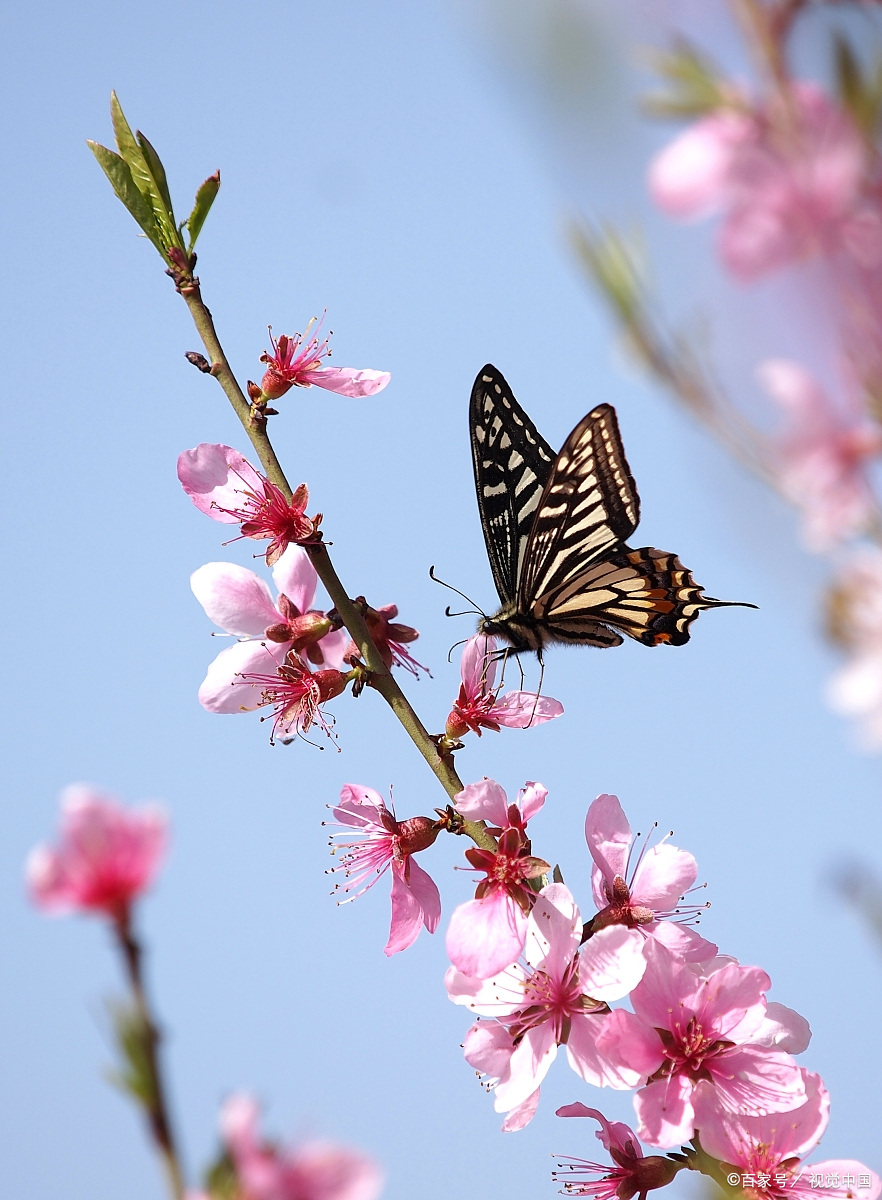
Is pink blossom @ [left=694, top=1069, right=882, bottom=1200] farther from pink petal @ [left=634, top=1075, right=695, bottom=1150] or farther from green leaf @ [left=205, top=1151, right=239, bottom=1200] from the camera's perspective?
green leaf @ [left=205, top=1151, right=239, bottom=1200]

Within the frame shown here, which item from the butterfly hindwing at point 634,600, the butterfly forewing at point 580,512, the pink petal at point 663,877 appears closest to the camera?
the pink petal at point 663,877

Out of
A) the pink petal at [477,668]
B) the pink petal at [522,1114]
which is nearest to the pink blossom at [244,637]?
the pink petal at [477,668]

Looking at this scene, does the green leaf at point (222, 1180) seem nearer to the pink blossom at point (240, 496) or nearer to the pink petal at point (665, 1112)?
the pink petal at point (665, 1112)

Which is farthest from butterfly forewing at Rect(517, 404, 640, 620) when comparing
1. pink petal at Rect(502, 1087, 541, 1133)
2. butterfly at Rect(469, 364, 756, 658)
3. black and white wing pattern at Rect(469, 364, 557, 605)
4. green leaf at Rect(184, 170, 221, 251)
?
pink petal at Rect(502, 1087, 541, 1133)

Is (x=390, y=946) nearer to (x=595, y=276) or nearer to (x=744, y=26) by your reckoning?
(x=595, y=276)

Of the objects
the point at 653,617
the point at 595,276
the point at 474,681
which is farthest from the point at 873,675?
the point at 653,617

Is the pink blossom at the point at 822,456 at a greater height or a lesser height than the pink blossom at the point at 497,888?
greater

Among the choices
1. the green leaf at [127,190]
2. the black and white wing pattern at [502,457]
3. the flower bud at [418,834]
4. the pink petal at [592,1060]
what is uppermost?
the black and white wing pattern at [502,457]
